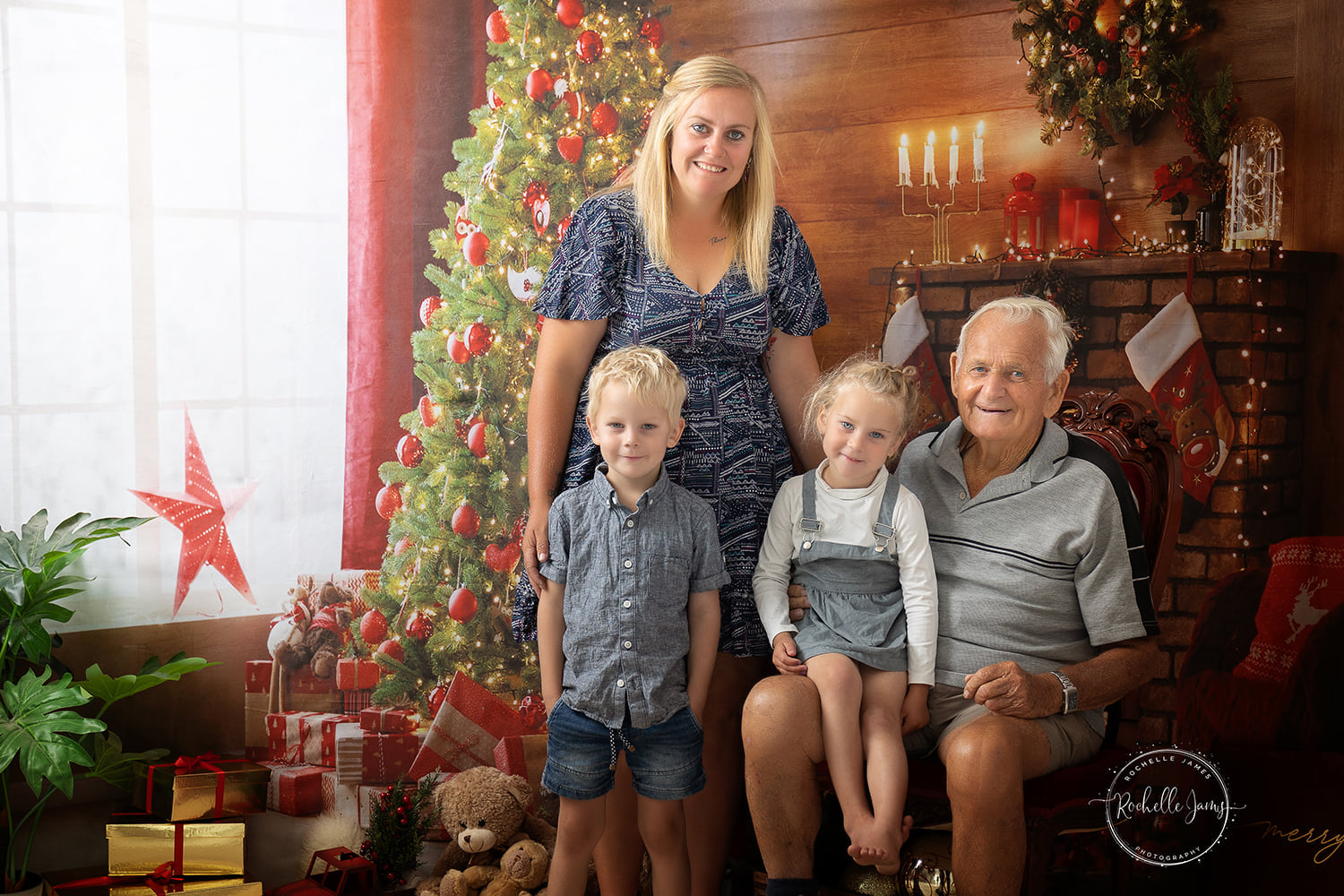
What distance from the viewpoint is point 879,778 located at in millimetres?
1859

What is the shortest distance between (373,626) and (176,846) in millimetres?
792

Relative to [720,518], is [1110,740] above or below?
below

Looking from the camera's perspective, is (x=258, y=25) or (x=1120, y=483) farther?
(x=258, y=25)

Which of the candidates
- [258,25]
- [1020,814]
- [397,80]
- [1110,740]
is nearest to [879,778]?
[1020,814]

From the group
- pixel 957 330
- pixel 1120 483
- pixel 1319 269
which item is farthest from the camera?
pixel 957 330

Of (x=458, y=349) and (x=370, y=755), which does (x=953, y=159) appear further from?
(x=370, y=755)

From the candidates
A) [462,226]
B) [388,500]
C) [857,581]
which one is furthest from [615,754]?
[462,226]

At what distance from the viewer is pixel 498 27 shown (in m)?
3.01

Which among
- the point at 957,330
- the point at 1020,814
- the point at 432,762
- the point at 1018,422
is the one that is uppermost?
the point at 957,330

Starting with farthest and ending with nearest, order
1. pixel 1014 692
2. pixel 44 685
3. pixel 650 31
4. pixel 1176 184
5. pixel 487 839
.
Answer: pixel 650 31 < pixel 1176 184 < pixel 487 839 < pixel 44 685 < pixel 1014 692

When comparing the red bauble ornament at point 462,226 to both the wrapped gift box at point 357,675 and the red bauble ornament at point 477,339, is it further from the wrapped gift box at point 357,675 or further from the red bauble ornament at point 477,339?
the wrapped gift box at point 357,675

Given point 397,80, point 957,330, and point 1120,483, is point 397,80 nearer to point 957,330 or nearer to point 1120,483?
point 957,330

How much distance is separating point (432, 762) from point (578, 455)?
1338mm

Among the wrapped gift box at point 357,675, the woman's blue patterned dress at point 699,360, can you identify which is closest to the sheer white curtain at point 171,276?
the wrapped gift box at point 357,675
